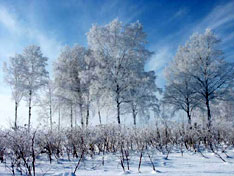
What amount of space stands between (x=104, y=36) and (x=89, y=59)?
2279mm

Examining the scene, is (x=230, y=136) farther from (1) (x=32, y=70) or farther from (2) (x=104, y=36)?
(1) (x=32, y=70)

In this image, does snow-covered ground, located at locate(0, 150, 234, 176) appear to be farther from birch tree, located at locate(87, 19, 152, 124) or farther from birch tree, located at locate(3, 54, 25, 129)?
birch tree, located at locate(3, 54, 25, 129)

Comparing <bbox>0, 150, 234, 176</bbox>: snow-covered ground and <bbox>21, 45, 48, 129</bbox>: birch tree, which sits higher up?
<bbox>21, 45, 48, 129</bbox>: birch tree

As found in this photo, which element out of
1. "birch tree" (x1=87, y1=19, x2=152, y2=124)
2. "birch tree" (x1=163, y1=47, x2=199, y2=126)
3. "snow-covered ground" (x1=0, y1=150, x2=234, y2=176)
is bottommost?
"snow-covered ground" (x1=0, y1=150, x2=234, y2=176)

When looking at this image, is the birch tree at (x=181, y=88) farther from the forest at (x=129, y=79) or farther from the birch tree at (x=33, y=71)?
the birch tree at (x=33, y=71)

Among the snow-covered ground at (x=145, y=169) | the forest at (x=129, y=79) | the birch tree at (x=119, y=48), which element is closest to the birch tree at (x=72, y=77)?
the forest at (x=129, y=79)

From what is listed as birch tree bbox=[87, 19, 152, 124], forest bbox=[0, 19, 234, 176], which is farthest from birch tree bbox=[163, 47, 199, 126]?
birch tree bbox=[87, 19, 152, 124]

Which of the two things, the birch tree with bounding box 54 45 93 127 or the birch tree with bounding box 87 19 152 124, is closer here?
the birch tree with bounding box 87 19 152 124

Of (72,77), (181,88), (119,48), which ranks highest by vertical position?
(119,48)

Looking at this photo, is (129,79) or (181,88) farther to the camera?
(181,88)

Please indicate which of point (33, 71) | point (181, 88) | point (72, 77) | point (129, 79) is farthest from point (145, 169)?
point (33, 71)

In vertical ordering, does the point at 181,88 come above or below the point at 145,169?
above

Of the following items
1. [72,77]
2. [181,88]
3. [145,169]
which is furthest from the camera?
[72,77]

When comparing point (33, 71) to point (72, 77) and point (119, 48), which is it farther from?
point (119, 48)
